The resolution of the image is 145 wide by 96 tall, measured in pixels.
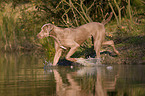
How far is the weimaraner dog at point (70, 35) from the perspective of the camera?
14.0 metres

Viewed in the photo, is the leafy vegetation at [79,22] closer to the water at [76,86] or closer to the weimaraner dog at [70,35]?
the weimaraner dog at [70,35]

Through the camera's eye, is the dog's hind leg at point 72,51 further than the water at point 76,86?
Yes

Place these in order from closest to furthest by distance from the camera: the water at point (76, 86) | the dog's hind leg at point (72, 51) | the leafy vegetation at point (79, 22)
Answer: the water at point (76, 86)
the dog's hind leg at point (72, 51)
the leafy vegetation at point (79, 22)

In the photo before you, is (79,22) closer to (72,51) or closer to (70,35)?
(70,35)

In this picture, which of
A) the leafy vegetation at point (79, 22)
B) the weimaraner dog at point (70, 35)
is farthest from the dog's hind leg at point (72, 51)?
the leafy vegetation at point (79, 22)

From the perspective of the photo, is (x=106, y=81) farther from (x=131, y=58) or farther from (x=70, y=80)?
(x=131, y=58)

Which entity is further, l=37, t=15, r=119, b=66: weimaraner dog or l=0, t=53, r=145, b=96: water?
l=37, t=15, r=119, b=66: weimaraner dog

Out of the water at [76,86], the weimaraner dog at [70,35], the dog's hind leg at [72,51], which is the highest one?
the weimaraner dog at [70,35]

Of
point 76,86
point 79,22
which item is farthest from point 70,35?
point 79,22

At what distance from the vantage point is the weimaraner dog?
1398cm

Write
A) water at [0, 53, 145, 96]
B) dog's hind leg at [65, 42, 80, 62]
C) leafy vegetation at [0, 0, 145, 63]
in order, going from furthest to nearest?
1. leafy vegetation at [0, 0, 145, 63]
2. dog's hind leg at [65, 42, 80, 62]
3. water at [0, 53, 145, 96]

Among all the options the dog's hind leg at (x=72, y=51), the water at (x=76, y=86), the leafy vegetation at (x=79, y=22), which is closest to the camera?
the water at (x=76, y=86)

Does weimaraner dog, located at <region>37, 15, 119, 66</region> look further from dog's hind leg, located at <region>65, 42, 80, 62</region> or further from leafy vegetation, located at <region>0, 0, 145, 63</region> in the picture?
leafy vegetation, located at <region>0, 0, 145, 63</region>

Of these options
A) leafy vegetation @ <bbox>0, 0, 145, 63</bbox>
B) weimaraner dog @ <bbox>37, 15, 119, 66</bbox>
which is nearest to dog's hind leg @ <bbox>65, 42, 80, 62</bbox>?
weimaraner dog @ <bbox>37, 15, 119, 66</bbox>
